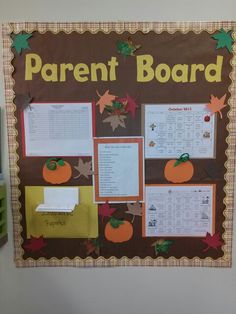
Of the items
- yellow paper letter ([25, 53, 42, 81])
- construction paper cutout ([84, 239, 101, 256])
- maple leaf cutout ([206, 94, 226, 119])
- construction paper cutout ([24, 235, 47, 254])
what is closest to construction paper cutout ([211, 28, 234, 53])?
maple leaf cutout ([206, 94, 226, 119])

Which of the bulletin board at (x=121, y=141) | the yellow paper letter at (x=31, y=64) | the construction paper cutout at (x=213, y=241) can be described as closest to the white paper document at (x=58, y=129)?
the bulletin board at (x=121, y=141)

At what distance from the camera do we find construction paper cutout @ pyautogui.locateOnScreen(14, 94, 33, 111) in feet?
3.80

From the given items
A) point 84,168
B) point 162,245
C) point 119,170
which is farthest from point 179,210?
point 84,168

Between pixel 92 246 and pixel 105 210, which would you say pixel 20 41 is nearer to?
pixel 105 210

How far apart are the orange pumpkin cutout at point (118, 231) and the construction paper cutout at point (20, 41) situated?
728 millimetres

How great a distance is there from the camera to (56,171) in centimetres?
119

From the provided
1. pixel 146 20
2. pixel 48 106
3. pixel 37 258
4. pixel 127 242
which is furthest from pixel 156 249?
pixel 146 20

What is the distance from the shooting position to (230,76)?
1145 millimetres

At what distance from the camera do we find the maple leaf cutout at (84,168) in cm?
118

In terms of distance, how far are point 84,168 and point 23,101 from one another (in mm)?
342

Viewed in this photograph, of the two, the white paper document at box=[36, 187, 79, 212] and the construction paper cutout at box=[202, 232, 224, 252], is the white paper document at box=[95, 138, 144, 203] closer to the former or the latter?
the white paper document at box=[36, 187, 79, 212]

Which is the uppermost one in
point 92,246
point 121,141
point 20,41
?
point 20,41

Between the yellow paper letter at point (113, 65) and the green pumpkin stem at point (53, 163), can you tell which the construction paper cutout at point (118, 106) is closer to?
the yellow paper letter at point (113, 65)

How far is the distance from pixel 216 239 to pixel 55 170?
27.1 inches
